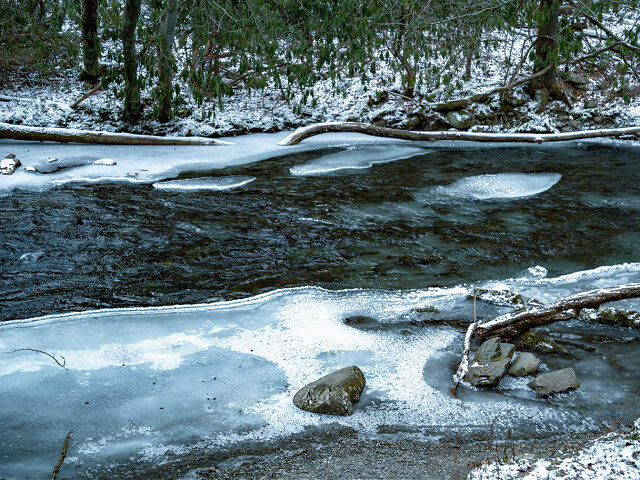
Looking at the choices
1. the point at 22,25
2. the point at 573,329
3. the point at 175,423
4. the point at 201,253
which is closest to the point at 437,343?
the point at 573,329

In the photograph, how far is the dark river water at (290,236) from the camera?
18.1ft

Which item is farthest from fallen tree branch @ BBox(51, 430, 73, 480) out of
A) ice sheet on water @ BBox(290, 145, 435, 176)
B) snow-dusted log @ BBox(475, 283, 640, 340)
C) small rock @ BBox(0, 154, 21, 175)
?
small rock @ BBox(0, 154, 21, 175)

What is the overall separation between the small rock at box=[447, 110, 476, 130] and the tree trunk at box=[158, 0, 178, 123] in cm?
609

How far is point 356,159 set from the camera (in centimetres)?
1040

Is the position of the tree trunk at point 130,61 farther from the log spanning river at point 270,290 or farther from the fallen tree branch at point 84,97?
the log spanning river at point 270,290

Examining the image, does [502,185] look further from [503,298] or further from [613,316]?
[613,316]

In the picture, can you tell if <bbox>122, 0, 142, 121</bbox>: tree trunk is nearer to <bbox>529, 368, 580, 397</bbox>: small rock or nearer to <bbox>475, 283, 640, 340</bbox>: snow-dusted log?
<bbox>475, 283, 640, 340</bbox>: snow-dusted log

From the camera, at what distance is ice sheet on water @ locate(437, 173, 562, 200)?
8.43m

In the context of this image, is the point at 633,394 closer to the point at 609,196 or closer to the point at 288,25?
the point at 609,196

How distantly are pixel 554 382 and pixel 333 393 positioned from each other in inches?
59.6

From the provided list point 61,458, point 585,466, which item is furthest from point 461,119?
point 61,458

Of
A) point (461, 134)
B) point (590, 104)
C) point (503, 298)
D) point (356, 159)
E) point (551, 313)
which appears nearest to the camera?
point (551, 313)

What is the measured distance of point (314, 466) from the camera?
9.79ft

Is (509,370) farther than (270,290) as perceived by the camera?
No
